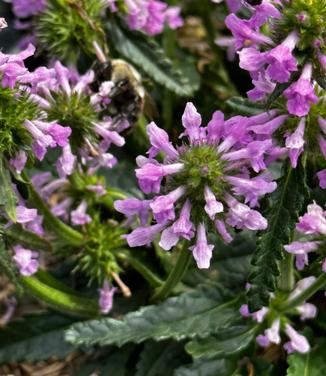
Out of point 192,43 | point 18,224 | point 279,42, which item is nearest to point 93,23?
point 18,224

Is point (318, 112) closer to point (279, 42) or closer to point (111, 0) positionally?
point (279, 42)

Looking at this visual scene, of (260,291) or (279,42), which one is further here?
(260,291)

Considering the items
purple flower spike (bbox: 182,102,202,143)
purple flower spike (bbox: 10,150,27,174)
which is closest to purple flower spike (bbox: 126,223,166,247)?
purple flower spike (bbox: 182,102,202,143)

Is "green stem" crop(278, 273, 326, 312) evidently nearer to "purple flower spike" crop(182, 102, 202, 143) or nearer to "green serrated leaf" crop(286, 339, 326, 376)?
"green serrated leaf" crop(286, 339, 326, 376)

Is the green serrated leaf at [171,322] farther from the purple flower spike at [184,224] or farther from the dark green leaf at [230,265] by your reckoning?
the purple flower spike at [184,224]

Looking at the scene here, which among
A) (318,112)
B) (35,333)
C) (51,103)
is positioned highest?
(318,112)

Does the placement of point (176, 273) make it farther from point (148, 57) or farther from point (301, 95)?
point (148, 57)
